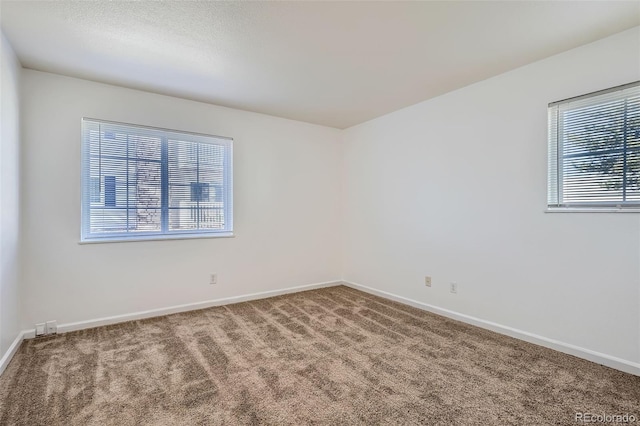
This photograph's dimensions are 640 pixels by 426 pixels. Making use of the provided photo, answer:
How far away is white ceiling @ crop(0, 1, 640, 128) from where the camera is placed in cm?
200

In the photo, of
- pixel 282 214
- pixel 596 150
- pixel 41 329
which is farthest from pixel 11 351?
pixel 596 150

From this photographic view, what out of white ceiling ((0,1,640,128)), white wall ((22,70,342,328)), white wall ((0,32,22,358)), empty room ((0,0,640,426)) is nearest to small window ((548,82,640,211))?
empty room ((0,0,640,426))

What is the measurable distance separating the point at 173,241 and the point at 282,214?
1.49 meters

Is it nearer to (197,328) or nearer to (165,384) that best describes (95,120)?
(197,328)

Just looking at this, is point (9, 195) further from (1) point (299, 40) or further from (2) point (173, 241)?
(1) point (299, 40)

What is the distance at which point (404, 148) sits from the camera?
12.9 feet

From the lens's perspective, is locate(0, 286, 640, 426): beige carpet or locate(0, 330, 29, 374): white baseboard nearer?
locate(0, 286, 640, 426): beige carpet

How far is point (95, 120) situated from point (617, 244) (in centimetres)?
481

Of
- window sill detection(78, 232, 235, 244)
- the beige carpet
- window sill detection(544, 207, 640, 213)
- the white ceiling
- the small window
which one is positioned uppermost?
the white ceiling

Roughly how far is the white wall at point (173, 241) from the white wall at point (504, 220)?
3.19 feet

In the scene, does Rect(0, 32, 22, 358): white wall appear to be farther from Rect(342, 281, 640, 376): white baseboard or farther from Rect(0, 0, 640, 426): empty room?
Rect(342, 281, 640, 376): white baseboard

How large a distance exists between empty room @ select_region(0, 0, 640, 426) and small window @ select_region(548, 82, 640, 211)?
1cm

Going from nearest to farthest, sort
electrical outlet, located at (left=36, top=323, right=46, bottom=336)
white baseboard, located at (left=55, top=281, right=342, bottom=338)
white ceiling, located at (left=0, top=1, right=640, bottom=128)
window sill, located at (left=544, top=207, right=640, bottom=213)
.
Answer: white ceiling, located at (left=0, top=1, right=640, bottom=128) < window sill, located at (left=544, top=207, right=640, bottom=213) < electrical outlet, located at (left=36, top=323, right=46, bottom=336) < white baseboard, located at (left=55, top=281, right=342, bottom=338)
